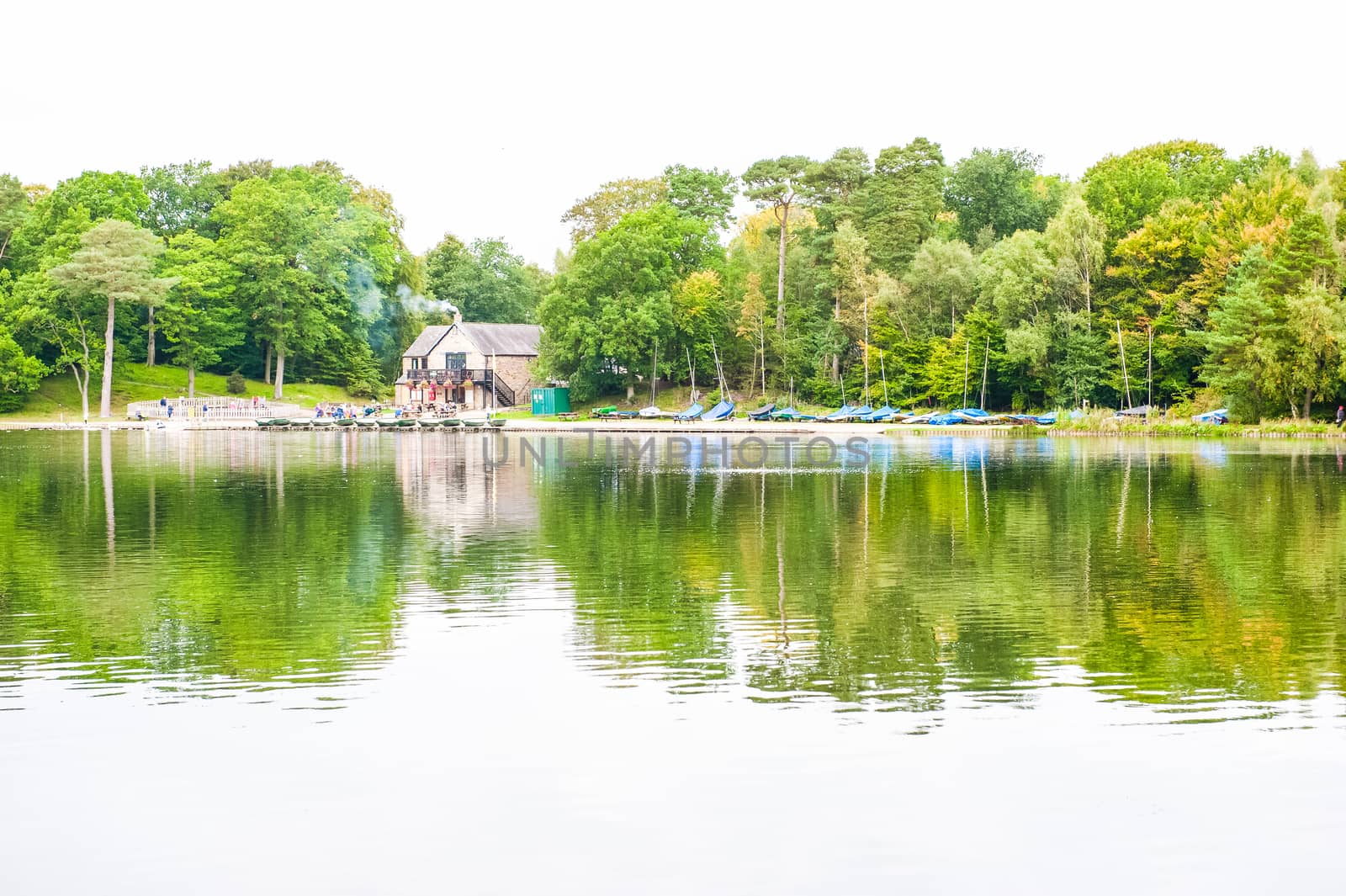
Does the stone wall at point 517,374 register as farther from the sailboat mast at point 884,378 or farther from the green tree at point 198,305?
the sailboat mast at point 884,378

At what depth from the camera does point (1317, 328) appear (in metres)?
61.6

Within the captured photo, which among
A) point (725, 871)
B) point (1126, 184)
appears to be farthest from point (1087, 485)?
point (1126, 184)

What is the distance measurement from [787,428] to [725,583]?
57.2 m

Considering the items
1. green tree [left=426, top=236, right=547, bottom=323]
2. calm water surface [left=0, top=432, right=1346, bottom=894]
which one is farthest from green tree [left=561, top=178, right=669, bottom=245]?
calm water surface [left=0, top=432, right=1346, bottom=894]

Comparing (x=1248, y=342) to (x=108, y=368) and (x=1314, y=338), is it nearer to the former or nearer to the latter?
(x=1314, y=338)

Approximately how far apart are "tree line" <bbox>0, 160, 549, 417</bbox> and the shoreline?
8.38m

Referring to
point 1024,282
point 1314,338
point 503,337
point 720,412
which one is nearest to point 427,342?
point 503,337

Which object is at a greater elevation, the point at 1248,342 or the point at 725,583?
the point at 1248,342

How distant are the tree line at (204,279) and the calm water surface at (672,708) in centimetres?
7141

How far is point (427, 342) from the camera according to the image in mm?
108312

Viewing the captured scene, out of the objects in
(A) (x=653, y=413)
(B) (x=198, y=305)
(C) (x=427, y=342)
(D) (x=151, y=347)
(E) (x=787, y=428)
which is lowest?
(E) (x=787, y=428)

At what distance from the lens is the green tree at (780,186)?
299 ft

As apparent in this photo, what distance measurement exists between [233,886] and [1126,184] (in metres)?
82.0

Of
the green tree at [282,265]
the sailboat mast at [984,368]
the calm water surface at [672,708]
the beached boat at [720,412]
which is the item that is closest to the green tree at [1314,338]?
the sailboat mast at [984,368]
